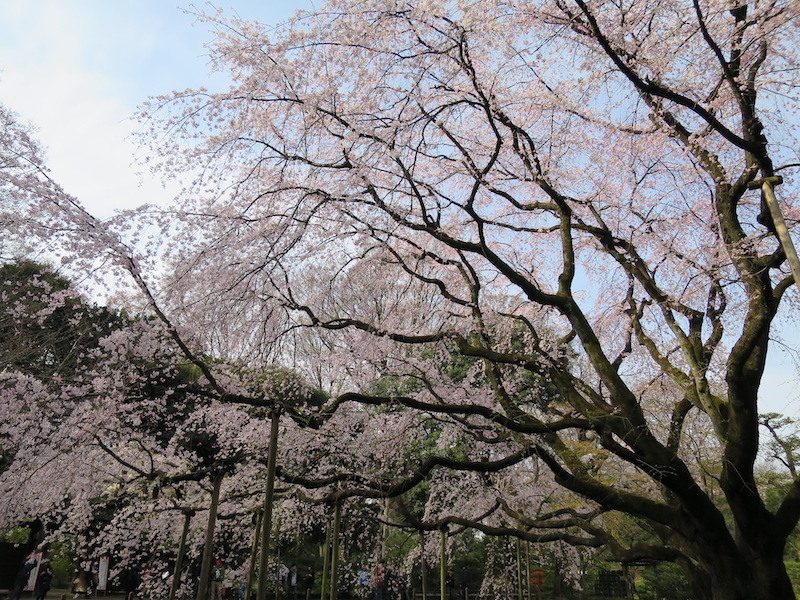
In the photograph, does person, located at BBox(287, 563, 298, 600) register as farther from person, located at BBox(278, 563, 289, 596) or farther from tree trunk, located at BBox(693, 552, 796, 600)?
tree trunk, located at BBox(693, 552, 796, 600)

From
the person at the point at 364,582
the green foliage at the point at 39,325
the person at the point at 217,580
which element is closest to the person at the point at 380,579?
the person at the point at 364,582

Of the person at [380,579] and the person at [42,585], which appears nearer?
the person at [42,585]

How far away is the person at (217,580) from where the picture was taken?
45.2 feet

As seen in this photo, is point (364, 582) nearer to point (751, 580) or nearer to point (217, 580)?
point (217, 580)

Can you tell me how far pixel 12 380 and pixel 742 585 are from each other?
10091mm

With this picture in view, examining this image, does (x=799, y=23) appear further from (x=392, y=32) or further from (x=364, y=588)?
(x=364, y=588)

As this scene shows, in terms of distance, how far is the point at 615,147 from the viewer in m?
7.69

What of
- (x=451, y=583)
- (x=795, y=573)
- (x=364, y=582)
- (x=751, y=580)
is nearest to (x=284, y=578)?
(x=364, y=582)

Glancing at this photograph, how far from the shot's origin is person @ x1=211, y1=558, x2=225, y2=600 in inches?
542

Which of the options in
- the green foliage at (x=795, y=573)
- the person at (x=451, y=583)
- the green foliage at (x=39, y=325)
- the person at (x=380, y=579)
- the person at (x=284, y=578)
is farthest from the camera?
the green foliage at (x=795, y=573)

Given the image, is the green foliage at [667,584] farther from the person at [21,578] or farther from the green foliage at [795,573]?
the person at [21,578]

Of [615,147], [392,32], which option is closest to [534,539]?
[615,147]

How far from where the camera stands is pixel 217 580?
1451 centimetres

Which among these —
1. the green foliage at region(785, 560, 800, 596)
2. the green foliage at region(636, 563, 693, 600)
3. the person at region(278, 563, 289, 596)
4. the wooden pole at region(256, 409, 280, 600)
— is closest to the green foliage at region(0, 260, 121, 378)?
the wooden pole at region(256, 409, 280, 600)
